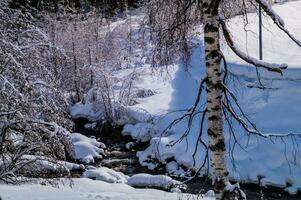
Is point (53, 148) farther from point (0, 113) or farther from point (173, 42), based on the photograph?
point (173, 42)

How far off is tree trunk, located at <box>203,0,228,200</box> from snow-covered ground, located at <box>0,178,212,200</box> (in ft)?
7.37

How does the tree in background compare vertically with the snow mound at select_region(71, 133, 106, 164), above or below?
above

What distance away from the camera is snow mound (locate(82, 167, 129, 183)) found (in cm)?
1549

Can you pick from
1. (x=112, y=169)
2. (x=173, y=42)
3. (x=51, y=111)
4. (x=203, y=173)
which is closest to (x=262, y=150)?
(x=203, y=173)

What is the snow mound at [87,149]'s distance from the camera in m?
17.9

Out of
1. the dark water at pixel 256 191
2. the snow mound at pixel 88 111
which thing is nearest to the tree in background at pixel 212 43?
the dark water at pixel 256 191

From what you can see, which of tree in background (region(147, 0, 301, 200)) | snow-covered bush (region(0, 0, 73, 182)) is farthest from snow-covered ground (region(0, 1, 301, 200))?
tree in background (region(147, 0, 301, 200))

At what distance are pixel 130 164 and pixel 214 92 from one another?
11778 millimetres

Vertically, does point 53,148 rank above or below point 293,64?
below

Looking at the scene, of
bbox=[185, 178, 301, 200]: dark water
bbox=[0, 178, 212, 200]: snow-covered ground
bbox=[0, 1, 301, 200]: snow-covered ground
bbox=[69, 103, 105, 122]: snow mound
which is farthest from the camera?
bbox=[69, 103, 105, 122]: snow mound

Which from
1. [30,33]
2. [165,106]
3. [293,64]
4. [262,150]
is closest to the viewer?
[30,33]

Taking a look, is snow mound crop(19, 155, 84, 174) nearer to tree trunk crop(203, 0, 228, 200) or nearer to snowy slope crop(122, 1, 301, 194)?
snowy slope crop(122, 1, 301, 194)

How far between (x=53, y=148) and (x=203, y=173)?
5.70 metres

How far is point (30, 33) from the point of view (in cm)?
1230
